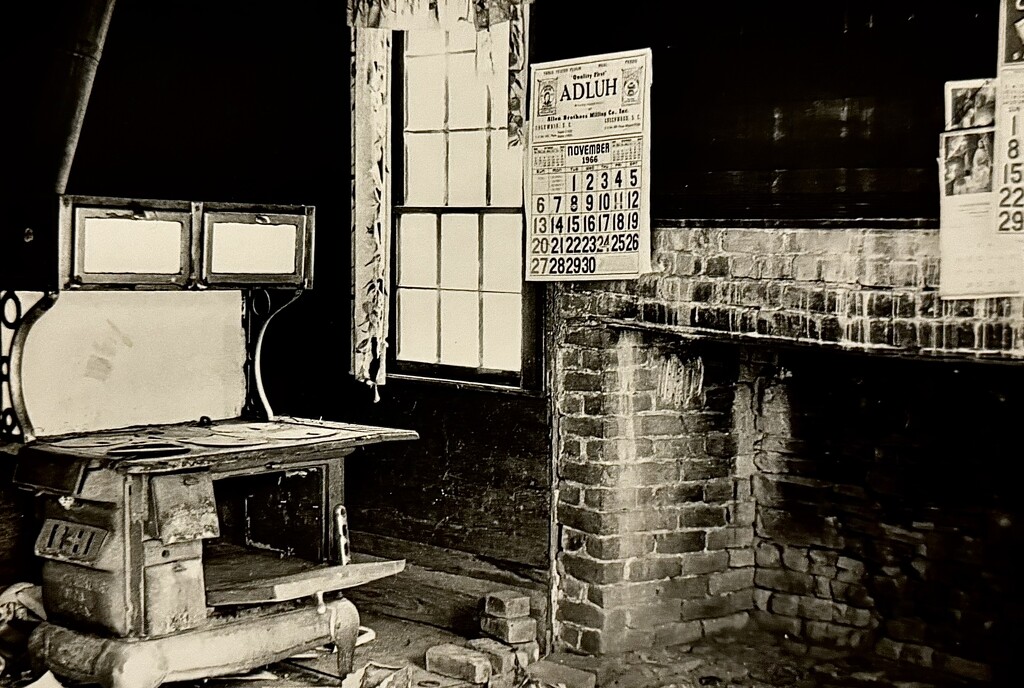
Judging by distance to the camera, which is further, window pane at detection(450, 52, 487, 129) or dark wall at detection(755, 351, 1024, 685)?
window pane at detection(450, 52, 487, 129)

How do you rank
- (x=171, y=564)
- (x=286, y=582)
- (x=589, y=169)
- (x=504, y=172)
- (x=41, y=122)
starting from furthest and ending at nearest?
(x=504, y=172) → (x=589, y=169) → (x=286, y=582) → (x=41, y=122) → (x=171, y=564)

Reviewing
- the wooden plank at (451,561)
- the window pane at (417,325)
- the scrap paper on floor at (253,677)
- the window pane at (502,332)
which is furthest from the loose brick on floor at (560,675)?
the window pane at (417,325)

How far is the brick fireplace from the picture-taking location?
5.31 m

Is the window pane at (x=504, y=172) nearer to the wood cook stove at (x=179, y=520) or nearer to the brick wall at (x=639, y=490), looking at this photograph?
the brick wall at (x=639, y=490)

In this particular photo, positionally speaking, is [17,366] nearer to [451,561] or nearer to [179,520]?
[179,520]

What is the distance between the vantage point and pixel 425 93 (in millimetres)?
6273

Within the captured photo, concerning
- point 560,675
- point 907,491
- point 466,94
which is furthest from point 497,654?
point 466,94

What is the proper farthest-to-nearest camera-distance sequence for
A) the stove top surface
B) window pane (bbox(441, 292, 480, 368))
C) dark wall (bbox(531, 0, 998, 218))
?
window pane (bbox(441, 292, 480, 368)) → the stove top surface → dark wall (bbox(531, 0, 998, 218))

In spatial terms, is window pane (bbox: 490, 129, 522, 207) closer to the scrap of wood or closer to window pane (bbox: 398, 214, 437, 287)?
window pane (bbox: 398, 214, 437, 287)

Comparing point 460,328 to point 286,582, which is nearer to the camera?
point 286,582

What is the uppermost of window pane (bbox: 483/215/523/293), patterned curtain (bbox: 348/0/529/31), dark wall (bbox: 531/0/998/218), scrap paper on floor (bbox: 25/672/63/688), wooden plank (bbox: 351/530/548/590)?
patterned curtain (bbox: 348/0/529/31)

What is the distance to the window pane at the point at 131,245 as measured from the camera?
17.1 ft

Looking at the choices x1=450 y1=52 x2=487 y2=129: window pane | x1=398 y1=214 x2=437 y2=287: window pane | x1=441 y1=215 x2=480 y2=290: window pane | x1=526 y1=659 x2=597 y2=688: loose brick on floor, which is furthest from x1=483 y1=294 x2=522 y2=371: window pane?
x1=526 y1=659 x2=597 y2=688: loose brick on floor

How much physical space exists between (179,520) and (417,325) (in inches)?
69.0
